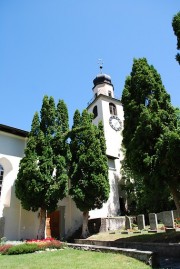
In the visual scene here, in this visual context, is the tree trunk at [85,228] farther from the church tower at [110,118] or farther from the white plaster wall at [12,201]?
the church tower at [110,118]

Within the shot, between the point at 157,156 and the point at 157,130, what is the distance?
5.88 ft

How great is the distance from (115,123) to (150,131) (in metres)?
23.4

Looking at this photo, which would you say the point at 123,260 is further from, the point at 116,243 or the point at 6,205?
the point at 6,205

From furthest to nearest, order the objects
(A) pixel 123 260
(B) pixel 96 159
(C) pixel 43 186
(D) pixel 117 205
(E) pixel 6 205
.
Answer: (D) pixel 117 205, (B) pixel 96 159, (E) pixel 6 205, (C) pixel 43 186, (A) pixel 123 260

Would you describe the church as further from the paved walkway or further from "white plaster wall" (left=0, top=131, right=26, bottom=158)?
the paved walkway

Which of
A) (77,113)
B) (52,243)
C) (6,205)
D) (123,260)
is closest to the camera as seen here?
(123,260)

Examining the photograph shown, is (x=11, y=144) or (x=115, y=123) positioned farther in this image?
(x=115, y=123)

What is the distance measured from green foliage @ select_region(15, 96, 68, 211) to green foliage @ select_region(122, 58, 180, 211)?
762 cm

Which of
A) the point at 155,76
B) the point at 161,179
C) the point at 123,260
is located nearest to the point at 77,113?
the point at 155,76

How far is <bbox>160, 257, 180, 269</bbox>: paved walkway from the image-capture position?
8.17 metres

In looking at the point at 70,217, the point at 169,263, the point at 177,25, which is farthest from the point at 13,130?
the point at 169,263

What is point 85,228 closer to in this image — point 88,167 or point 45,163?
point 88,167

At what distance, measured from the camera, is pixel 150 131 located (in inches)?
548

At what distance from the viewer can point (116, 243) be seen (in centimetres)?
1374
